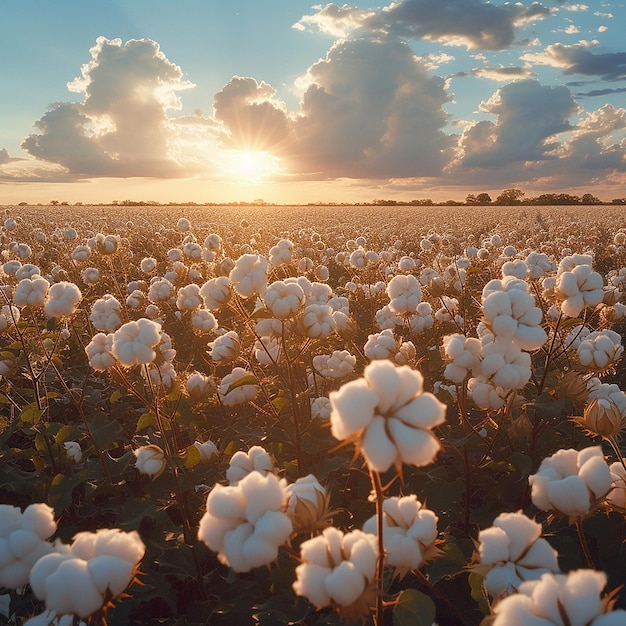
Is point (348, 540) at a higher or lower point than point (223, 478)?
higher

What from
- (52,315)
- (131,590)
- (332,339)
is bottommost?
(131,590)

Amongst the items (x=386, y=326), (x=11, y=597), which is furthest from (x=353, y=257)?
(x=11, y=597)

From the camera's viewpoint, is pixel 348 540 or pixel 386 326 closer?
pixel 348 540

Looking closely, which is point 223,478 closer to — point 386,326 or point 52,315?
point 52,315

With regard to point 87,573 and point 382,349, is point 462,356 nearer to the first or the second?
point 382,349

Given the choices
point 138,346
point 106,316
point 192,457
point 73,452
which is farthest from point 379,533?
point 106,316

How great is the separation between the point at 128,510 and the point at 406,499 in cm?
220

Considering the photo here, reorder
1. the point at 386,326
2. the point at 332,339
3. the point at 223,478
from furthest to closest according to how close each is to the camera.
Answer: the point at 332,339
the point at 386,326
the point at 223,478

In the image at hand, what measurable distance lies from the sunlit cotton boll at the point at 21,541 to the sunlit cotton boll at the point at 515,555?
148 cm

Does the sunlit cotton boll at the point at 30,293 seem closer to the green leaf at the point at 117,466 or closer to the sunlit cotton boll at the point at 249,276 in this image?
the green leaf at the point at 117,466

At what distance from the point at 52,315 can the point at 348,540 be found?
3486 millimetres

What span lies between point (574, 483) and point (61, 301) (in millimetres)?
3813

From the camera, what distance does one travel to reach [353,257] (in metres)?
7.76

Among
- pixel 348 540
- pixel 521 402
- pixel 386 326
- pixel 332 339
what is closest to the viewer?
pixel 348 540
